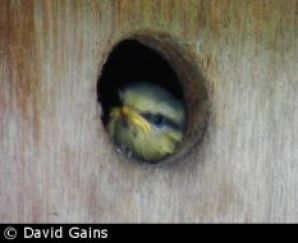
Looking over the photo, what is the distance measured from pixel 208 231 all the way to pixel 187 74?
0.33 metres

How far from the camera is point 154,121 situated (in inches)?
87.3

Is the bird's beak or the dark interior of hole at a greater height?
the dark interior of hole

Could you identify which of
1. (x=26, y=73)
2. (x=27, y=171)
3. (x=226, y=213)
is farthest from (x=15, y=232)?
(x=226, y=213)

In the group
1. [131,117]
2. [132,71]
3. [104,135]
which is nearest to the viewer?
[104,135]

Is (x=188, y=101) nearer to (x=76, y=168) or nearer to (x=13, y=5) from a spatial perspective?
(x=76, y=168)

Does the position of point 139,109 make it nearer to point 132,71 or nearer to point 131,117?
point 131,117

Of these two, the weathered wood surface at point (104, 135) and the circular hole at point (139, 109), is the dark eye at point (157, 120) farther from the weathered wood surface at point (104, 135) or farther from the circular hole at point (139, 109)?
the weathered wood surface at point (104, 135)

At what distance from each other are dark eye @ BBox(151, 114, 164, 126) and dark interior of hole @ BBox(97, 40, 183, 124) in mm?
103

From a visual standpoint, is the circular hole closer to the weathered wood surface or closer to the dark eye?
the dark eye

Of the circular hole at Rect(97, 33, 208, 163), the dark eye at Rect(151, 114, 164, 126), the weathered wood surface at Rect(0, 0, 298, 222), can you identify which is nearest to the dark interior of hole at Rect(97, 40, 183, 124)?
the circular hole at Rect(97, 33, 208, 163)

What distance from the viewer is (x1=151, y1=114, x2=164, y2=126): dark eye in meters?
2.21

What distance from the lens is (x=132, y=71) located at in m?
2.38

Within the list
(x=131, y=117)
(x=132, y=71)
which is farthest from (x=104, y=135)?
(x=132, y=71)

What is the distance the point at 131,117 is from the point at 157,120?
0.26 feet
